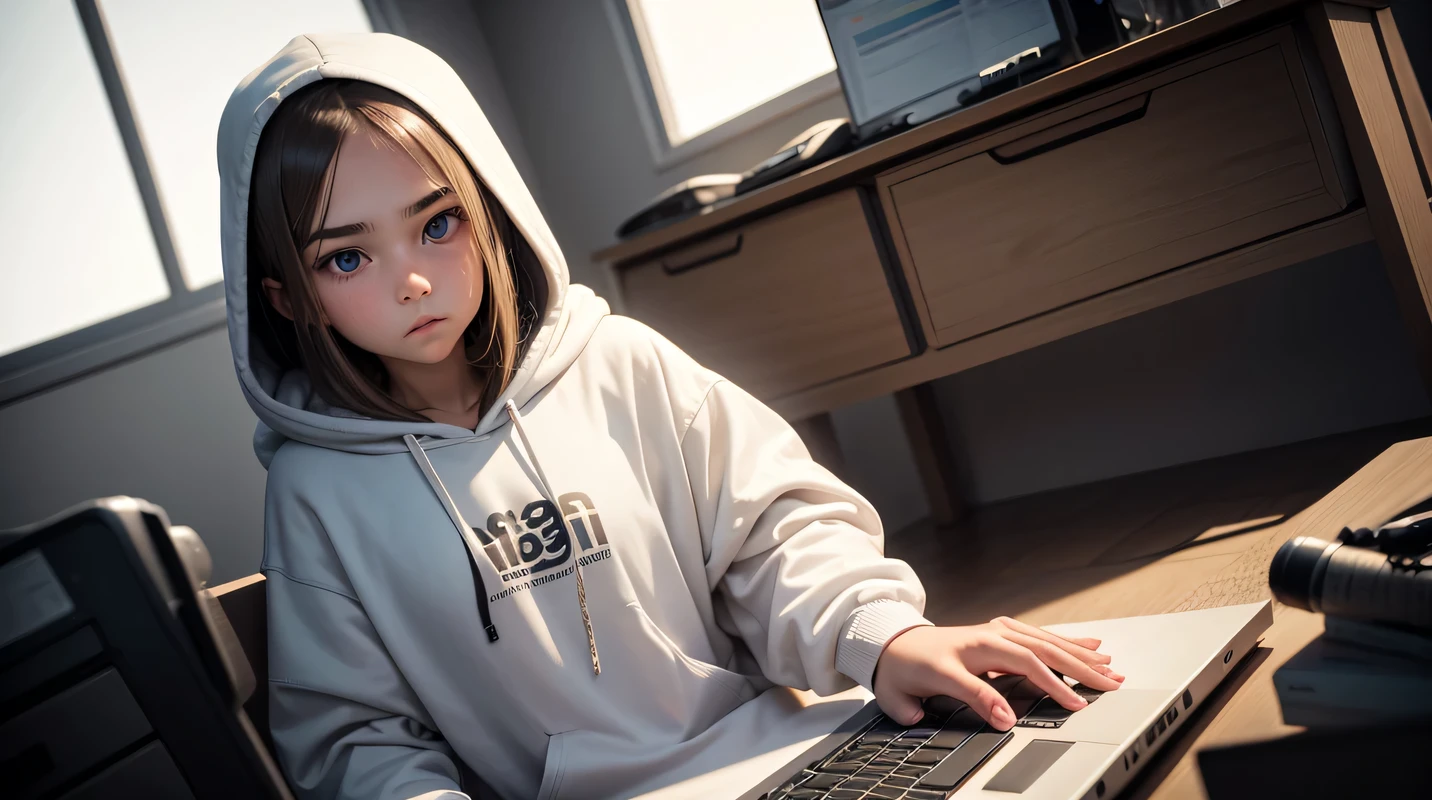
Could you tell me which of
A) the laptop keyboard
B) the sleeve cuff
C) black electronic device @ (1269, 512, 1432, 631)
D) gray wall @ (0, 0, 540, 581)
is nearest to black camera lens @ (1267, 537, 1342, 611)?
black electronic device @ (1269, 512, 1432, 631)

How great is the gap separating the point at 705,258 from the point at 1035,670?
114 centimetres

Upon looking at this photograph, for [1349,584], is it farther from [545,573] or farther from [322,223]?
[322,223]

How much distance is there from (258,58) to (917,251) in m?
1.57

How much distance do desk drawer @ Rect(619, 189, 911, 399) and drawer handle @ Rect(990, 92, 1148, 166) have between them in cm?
22

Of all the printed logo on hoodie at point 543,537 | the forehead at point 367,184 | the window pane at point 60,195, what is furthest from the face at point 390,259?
the window pane at point 60,195

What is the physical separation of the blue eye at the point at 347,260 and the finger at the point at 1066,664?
0.60 m

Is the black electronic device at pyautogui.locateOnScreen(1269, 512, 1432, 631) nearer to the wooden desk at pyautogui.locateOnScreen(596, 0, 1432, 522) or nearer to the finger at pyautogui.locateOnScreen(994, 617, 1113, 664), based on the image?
the finger at pyautogui.locateOnScreen(994, 617, 1113, 664)

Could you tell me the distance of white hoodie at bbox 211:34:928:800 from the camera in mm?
745

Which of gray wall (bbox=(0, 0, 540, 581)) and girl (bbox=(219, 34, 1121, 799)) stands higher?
gray wall (bbox=(0, 0, 540, 581))

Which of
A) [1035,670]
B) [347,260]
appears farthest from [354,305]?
[1035,670]

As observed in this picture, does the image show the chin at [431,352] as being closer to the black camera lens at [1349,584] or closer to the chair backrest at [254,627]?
the chair backrest at [254,627]

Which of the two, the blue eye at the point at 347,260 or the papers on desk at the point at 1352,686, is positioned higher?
the blue eye at the point at 347,260

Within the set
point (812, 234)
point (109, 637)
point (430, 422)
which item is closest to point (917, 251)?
point (812, 234)

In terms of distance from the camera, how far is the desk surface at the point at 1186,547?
1.50ft
